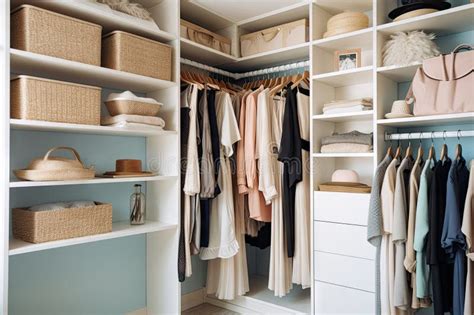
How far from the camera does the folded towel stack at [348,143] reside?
2.31 meters

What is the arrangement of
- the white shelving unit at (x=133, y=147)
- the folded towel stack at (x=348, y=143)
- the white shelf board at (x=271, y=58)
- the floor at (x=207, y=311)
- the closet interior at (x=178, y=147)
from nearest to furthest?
1. the white shelving unit at (x=133, y=147)
2. the closet interior at (x=178, y=147)
3. the folded towel stack at (x=348, y=143)
4. the white shelf board at (x=271, y=58)
5. the floor at (x=207, y=311)

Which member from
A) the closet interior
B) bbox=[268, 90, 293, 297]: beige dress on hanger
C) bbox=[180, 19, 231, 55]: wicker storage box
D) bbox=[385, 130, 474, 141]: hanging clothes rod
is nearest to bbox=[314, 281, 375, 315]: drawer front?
the closet interior

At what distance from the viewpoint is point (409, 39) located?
2.15 m

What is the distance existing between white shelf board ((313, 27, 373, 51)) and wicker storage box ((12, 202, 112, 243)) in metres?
1.71

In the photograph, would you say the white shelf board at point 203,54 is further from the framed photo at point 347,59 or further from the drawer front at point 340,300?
the drawer front at point 340,300

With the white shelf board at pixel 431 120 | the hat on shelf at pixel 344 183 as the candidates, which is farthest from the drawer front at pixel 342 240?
the white shelf board at pixel 431 120

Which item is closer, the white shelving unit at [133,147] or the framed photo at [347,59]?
the white shelving unit at [133,147]

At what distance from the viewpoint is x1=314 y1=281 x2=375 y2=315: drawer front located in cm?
222

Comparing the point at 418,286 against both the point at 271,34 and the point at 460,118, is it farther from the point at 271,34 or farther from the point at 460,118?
the point at 271,34

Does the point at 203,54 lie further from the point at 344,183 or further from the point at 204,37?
the point at 344,183

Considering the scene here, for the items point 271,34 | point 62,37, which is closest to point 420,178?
point 271,34

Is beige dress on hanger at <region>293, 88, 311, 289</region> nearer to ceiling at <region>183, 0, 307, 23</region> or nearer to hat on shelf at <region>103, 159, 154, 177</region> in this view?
ceiling at <region>183, 0, 307, 23</region>

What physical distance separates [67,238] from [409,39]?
7.06ft

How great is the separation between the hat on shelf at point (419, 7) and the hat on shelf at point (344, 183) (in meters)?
0.98
